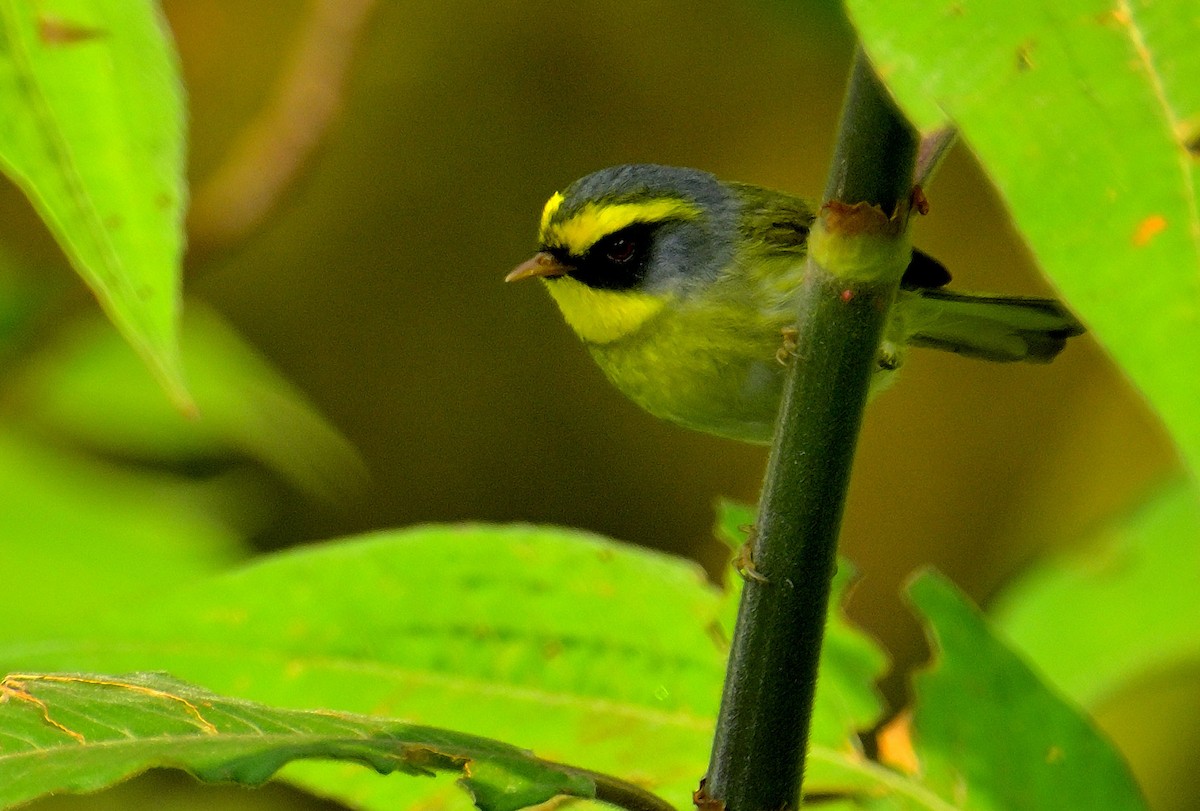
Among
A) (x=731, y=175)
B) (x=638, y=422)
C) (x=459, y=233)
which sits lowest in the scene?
(x=638, y=422)

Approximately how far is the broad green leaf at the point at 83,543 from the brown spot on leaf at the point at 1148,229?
5.37 feet

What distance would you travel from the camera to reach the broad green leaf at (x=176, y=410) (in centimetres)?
229

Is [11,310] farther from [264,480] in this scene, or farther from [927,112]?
[927,112]

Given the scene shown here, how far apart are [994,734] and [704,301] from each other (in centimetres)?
88

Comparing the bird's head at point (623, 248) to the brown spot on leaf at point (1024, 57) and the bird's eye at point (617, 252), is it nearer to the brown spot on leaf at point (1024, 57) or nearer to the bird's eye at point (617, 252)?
the bird's eye at point (617, 252)

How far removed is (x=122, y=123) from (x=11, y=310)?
1.63 m

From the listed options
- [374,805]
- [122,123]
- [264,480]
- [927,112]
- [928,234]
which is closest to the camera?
[927,112]

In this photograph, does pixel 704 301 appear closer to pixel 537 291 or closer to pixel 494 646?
pixel 494 646

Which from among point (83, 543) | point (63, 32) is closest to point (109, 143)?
point (63, 32)

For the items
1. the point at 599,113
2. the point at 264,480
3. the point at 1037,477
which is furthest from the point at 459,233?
the point at 1037,477

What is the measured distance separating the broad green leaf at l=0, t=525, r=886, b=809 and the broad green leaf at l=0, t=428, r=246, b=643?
2.27ft

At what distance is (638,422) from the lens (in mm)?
4727

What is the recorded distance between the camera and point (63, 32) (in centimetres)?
87

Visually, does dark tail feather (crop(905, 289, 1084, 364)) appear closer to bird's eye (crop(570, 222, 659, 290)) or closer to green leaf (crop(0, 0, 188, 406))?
bird's eye (crop(570, 222, 659, 290))
